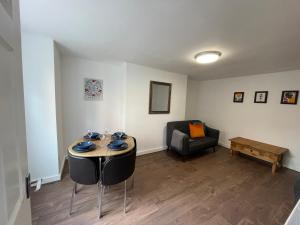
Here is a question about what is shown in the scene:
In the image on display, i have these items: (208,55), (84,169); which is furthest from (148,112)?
(84,169)

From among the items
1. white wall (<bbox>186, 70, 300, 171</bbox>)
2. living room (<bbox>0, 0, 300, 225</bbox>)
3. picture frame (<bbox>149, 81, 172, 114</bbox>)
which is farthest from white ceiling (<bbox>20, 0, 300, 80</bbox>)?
picture frame (<bbox>149, 81, 172, 114</bbox>)

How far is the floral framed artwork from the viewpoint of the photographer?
2.95 metres

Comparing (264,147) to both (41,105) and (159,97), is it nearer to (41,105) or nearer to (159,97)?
(159,97)

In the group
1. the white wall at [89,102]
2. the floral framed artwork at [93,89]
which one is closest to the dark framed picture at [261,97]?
the white wall at [89,102]

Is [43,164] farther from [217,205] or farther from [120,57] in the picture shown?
[217,205]

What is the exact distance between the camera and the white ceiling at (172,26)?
1.19 m

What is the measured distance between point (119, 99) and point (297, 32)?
3123mm

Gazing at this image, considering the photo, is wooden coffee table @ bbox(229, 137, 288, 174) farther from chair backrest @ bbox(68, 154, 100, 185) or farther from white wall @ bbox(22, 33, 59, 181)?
white wall @ bbox(22, 33, 59, 181)

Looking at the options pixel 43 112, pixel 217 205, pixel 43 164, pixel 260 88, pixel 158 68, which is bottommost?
pixel 217 205

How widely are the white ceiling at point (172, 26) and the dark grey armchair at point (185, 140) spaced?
5.82 ft

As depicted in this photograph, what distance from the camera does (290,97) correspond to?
2871 mm

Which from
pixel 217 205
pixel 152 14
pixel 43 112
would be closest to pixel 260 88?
pixel 217 205

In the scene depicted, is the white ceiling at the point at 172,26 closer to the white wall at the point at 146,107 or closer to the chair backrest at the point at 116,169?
the white wall at the point at 146,107

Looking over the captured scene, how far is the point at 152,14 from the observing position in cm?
131
